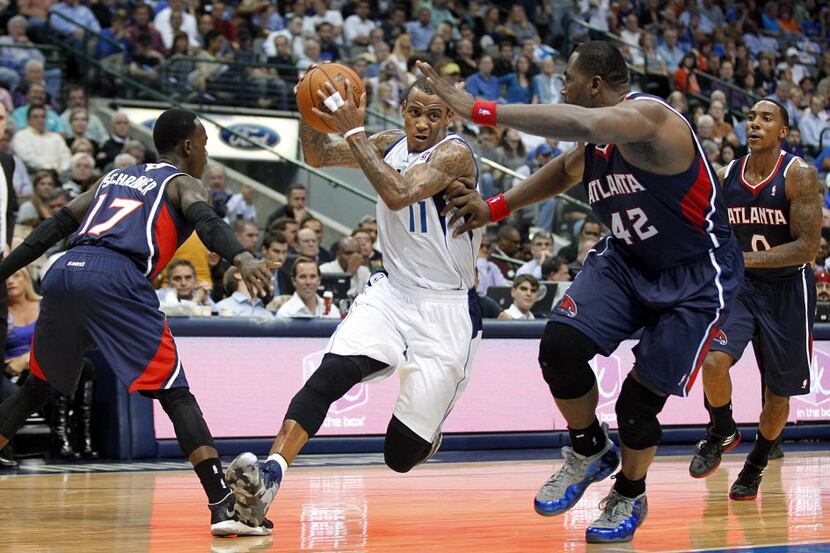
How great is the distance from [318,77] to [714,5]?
19194 mm

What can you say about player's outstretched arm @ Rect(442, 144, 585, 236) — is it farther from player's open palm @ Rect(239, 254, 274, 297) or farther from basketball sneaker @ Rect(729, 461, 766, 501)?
basketball sneaker @ Rect(729, 461, 766, 501)

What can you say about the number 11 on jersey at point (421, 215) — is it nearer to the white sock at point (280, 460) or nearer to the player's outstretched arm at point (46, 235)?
the white sock at point (280, 460)

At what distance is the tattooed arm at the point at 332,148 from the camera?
6.06m

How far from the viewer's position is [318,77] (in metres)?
5.54

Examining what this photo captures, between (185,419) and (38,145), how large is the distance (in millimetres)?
8242

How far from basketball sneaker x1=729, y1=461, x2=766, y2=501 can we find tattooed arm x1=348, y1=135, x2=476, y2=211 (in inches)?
103

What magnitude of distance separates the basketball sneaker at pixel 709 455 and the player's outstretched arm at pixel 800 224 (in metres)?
1.03

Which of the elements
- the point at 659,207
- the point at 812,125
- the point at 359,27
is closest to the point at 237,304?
the point at 659,207

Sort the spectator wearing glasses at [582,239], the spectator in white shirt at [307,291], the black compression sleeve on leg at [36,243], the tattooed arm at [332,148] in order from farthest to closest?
the spectator wearing glasses at [582,239] < the spectator in white shirt at [307,291] < the tattooed arm at [332,148] < the black compression sleeve on leg at [36,243]

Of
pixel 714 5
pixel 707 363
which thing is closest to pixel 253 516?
pixel 707 363

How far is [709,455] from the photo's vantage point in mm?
7109

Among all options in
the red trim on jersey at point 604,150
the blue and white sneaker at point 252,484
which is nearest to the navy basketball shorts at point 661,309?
the red trim on jersey at point 604,150

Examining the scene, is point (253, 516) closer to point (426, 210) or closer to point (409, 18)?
point (426, 210)

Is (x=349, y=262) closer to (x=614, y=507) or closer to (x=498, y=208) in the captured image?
(x=498, y=208)
